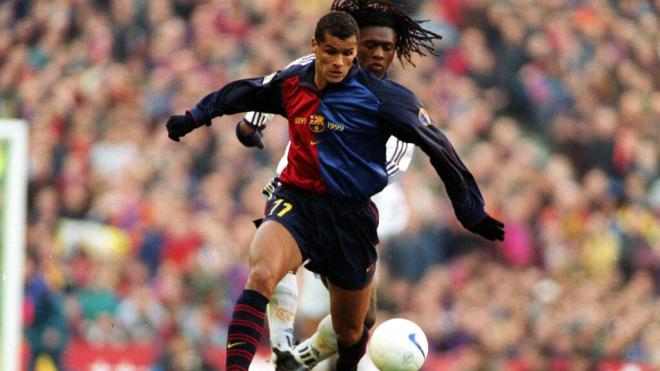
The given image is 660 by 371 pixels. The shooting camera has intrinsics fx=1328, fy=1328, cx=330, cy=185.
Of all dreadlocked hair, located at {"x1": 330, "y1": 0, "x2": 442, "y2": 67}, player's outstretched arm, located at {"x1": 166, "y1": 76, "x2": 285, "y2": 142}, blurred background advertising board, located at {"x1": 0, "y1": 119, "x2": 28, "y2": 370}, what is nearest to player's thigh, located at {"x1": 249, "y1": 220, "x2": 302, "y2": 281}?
player's outstretched arm, located at {"x1": 166, "y1": 76, "x2": 285, "y2": 142}

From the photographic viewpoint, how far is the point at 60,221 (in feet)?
42.7

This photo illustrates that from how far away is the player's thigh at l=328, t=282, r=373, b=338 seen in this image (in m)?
7.39

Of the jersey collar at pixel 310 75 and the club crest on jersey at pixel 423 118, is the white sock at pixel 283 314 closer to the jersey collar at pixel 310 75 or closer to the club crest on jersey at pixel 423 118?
the jersey collar at pixel 310 75

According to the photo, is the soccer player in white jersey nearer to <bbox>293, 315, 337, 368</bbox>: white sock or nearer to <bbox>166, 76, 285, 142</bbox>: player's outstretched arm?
<bbox>293, 315, 337, 368</bbox>: white sock

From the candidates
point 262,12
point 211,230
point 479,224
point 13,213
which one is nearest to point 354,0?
point 479,224

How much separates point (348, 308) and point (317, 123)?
3.80 ft

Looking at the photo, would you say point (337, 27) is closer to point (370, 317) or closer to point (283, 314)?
point (283, 314)

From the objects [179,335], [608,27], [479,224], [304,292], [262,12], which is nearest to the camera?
[479,224]

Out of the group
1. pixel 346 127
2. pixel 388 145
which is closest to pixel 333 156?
pixel 346 127

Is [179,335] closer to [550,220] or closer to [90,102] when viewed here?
[90,102]

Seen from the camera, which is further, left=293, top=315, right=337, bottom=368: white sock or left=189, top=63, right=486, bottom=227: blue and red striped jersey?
left=293, top=315, right=337, bottom=368: white sock

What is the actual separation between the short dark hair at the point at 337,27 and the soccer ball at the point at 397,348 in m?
1.95

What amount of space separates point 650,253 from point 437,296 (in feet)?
8.24

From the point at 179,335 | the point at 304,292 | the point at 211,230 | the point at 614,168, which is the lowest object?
the point at 304,292
